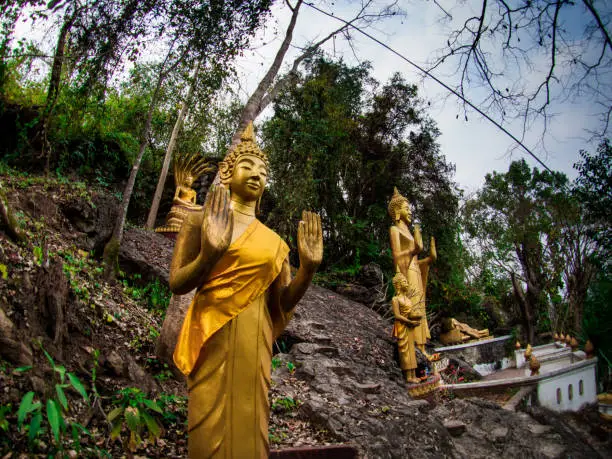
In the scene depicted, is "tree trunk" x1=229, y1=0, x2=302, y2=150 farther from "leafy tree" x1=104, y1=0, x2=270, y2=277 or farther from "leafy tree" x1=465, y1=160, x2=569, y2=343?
"leafy tree" x1=465, y1=160, x2=569, y2=343

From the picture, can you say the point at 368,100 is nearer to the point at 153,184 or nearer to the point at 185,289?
the point at 153,184

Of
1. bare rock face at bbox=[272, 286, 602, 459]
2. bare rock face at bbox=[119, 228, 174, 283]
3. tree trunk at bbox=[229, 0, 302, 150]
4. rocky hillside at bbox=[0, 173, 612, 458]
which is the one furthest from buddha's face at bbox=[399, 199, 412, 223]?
bare rock face at bbox=[119, 228, 174, 283]

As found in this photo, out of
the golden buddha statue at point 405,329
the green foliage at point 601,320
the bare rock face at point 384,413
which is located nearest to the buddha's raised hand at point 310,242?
the bare rock face at point 384,413

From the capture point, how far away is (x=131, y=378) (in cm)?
418

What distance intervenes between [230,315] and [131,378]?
2.26 metres

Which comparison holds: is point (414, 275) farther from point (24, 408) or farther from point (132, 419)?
point (24, 408)

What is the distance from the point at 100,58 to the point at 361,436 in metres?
6.24

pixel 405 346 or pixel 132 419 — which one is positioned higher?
pixel 132 419

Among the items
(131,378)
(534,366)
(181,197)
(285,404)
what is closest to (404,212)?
(534,366)

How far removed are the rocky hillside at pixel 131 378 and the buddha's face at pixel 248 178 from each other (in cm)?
149

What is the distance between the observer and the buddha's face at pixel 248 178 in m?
3.01

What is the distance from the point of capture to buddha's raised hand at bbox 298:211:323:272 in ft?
9.04

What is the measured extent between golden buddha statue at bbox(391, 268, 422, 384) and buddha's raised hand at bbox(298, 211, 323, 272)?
19.4ft

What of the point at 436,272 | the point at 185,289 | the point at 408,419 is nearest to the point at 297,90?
the point at 436,272
